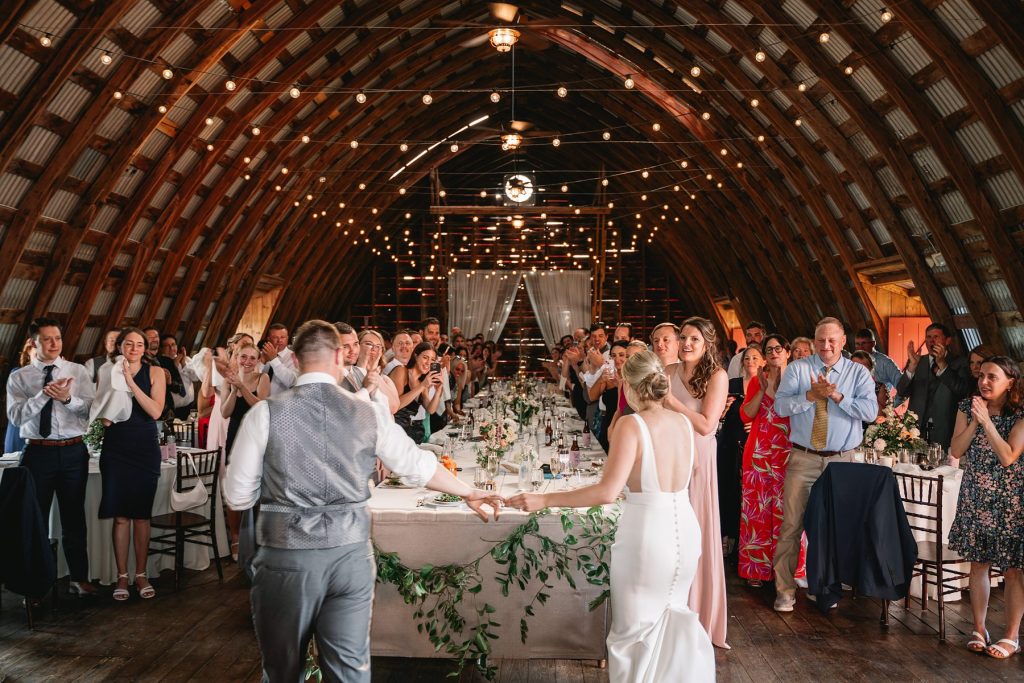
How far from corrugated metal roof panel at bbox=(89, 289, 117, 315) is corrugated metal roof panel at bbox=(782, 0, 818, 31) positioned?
423 inches

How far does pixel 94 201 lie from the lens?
10977mm

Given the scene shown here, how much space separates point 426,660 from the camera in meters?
4.18

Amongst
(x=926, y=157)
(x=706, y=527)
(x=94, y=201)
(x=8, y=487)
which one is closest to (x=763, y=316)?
(x=926, y=157)

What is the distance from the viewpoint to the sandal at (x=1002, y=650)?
427 centimetres

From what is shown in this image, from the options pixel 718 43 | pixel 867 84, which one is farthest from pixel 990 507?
pixel 718 43

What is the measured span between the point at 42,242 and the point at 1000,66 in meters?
11.4

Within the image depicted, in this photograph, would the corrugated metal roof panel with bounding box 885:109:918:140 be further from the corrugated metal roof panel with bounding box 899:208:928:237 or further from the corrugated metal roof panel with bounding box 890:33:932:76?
the corrugated metal roof panel with bounding box 899:208:928:237

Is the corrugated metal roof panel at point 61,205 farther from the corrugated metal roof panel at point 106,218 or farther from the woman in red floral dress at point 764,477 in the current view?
the woman in red floral dress at point 764,477

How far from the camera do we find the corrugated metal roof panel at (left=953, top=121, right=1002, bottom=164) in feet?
30.0

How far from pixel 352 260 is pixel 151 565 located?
53.7 ft

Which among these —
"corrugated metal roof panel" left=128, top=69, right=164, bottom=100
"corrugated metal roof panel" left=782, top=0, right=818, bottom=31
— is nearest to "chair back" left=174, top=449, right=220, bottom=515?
"corrugated metal roof panel" left=128, top=69, right=164, bottom=100

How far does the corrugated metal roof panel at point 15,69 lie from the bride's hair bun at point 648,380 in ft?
26.5

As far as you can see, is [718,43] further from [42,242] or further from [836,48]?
[42,242]

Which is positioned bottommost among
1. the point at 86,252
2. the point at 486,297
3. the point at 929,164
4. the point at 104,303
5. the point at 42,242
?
the point at 104,303
